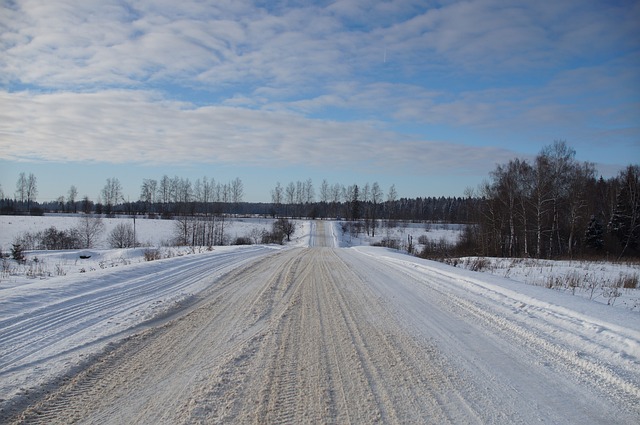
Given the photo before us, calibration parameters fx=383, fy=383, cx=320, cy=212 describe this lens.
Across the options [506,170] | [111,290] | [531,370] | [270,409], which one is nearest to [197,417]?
[270,409]

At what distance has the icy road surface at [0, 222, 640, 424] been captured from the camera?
357cm

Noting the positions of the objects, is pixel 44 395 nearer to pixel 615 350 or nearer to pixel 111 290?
pixel 111 290

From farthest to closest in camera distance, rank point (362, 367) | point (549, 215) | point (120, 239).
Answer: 1. point (120, 239)
2. point (549, 215)
3. point (362, 367)

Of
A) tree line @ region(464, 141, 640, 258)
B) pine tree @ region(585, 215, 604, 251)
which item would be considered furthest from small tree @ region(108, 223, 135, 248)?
pine tree @ region(585, 215, 604, 251)

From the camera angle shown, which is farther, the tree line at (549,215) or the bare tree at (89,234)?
the bare tree at (89,234)

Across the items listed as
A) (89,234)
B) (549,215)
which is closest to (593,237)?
(549,215)

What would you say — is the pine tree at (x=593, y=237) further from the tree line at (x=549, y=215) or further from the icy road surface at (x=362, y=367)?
the icy road surface at (x=362, y=367)

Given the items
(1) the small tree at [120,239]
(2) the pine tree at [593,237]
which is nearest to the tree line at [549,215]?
(2) the pine tree at [593,237]

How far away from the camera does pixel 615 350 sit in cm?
528

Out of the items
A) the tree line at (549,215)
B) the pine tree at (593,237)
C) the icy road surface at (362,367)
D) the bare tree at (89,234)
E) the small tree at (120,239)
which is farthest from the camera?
the small tree at (120,239)

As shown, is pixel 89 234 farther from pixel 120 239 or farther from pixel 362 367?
pixel 362 367

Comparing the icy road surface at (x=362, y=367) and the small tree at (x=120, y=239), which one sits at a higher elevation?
the icy road surface at (x=362, y=367)

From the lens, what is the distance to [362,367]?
4.64 metres

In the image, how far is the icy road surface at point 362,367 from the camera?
357 centimetres
